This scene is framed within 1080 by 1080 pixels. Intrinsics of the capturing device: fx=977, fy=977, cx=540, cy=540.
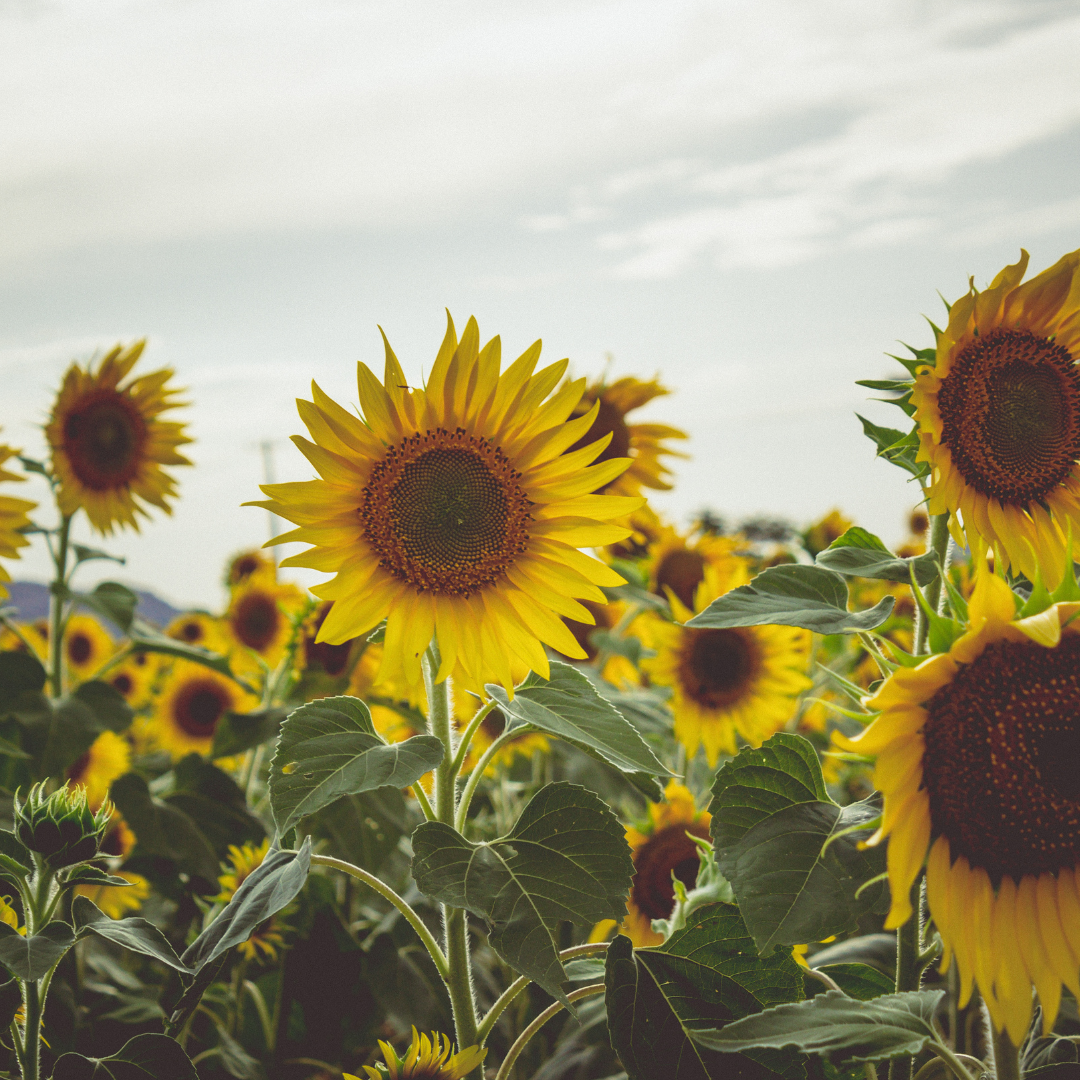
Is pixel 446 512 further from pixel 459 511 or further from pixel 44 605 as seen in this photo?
pixel 44 605

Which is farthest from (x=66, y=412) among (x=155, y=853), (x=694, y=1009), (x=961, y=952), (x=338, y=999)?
(x=961, y=952)

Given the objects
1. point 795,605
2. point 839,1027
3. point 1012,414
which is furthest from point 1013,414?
point 839,1027

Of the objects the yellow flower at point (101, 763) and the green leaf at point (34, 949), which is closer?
the green leaf at point (34, 949)

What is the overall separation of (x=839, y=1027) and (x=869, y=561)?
61 centimetres

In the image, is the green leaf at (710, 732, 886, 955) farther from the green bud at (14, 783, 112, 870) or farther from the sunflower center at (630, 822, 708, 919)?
the sunflower center at (630, 822, 708, 919)

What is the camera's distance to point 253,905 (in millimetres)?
1252

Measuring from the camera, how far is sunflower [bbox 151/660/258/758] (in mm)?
4188

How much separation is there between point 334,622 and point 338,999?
1.26 meters

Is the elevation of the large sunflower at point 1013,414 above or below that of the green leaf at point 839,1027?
above

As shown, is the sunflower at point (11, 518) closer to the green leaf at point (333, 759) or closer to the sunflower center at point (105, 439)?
the sunflower center at point (105, 439)

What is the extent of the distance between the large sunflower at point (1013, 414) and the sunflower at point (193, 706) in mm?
3387

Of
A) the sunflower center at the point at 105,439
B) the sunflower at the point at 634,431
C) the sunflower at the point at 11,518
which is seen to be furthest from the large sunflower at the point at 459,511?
the sunflower center at the point at 105,439

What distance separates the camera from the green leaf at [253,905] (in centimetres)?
117

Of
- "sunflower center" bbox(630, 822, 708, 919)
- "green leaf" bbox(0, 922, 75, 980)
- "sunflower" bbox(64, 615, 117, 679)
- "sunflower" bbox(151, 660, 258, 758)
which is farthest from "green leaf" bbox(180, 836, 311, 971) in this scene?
"sunflower" bbox(64, 615, 117, 679)
